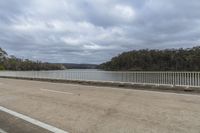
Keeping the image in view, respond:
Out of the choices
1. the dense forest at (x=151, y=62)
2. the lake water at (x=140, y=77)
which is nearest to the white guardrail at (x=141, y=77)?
the lake water at (x=140, y=77)

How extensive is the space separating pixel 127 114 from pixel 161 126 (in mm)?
1556

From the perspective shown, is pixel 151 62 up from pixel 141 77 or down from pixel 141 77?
up

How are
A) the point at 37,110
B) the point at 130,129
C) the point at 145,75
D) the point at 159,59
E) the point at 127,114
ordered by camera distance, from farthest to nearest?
the point at 159,59 < the point at 145,75 < the point at 37,110 < the point at 127,114 < the point at 130,129

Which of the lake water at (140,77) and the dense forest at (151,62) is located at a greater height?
the dense forest at (151,62)

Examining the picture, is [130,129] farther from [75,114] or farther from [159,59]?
[159,59]

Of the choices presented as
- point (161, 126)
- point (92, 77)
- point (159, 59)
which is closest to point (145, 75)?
point (92, 77)

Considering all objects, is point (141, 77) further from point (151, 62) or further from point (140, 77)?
point (151, 62)

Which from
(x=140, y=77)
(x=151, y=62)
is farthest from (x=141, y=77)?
(x=151, y=62)

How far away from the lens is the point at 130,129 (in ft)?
17.1

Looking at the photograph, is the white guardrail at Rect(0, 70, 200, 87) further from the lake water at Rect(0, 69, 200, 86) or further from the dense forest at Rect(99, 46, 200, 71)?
the dense forest at Rect(99, 46, 200, 71)

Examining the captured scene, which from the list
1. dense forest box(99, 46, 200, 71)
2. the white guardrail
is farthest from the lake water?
dense forest box(99, 46, 200, 71)

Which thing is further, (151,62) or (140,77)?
(151,62)

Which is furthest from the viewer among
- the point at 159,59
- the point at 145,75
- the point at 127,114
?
the point at 159,59

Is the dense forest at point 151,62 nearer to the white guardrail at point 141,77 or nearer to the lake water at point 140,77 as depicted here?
the lake water at point 140,77
